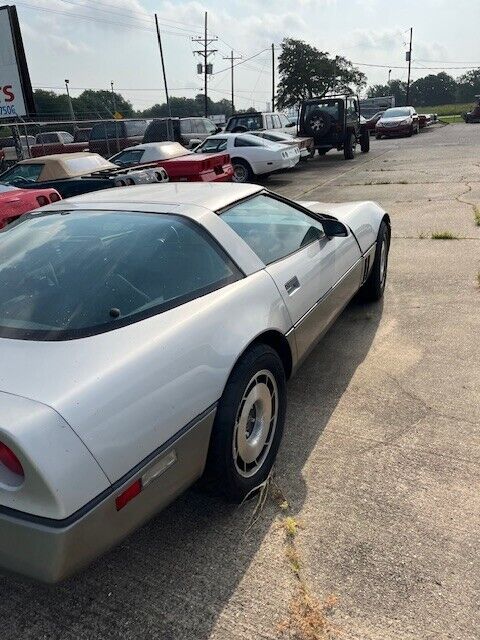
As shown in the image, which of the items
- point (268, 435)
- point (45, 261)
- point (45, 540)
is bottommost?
point (268, 435)

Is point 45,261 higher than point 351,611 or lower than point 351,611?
higher

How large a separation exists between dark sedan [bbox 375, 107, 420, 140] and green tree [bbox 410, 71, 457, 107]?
289ft

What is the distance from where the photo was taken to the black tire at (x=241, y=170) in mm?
13406

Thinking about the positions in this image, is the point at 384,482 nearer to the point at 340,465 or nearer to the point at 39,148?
the point at 340,465

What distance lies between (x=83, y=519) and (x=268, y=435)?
3.69ft

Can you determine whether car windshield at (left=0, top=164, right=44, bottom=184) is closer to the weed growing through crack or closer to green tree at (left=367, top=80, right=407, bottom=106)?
the weed growing through crack

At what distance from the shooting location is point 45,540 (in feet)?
4.68

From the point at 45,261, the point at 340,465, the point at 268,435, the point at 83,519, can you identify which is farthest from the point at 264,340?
the point at 83,519

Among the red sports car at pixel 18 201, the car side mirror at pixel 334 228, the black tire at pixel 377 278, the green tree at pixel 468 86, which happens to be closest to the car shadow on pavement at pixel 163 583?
the car side mirror at pixel 334 228

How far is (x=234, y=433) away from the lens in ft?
6.76

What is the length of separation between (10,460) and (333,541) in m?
1.29

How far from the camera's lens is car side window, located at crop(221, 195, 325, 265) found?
277cm

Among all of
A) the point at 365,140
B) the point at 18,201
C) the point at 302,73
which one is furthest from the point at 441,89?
the point at 18,201

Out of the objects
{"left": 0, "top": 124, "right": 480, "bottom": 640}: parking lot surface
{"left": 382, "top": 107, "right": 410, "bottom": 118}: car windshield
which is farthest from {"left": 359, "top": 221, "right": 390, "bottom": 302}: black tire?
{"left": 382, "top": 107, "right": 410, "bottom": 118}: car windshield
